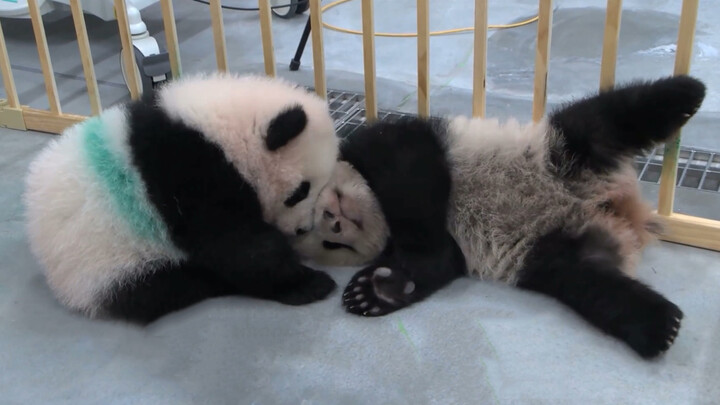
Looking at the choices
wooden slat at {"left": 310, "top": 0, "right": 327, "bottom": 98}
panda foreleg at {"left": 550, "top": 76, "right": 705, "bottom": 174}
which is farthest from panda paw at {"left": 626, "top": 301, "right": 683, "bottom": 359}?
wooden slat at {"left": 310, "top": 0, "right": 327, "bottom": 98}

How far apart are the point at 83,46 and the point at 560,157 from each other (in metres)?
1.41

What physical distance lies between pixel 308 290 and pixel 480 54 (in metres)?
0.68

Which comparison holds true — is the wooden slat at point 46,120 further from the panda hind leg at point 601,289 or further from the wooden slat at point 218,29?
the panda hind leg at point 601,289

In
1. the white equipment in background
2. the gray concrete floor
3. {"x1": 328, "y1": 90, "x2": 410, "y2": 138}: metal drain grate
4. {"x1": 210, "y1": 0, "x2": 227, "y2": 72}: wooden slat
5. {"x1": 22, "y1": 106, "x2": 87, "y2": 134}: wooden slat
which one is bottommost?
the gray concrete floor

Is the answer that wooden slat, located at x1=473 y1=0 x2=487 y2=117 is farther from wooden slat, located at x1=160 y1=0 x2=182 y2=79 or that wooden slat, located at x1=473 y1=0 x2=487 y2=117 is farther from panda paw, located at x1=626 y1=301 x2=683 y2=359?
wooden slat, located at x1=160 y1=0 x2=182 y2=79

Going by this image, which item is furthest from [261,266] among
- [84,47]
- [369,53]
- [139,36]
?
[139,36]

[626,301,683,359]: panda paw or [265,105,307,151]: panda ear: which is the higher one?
[265,105,307,151]: panda ear

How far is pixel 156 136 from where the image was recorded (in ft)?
4.60

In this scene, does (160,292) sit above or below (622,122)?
below

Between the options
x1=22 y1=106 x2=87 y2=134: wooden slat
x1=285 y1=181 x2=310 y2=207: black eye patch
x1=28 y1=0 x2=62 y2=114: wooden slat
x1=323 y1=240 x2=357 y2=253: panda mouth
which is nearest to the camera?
x1=285 y1=181 x2=310 y2=207: black eye patch

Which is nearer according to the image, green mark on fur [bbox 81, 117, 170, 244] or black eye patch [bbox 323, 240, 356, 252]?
green mark on fur [bbox 81, 117, 170, 244]

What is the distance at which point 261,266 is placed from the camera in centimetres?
143

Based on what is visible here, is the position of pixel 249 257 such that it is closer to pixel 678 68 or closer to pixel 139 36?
pixel 678 68

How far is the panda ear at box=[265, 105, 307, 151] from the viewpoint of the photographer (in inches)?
55.7
